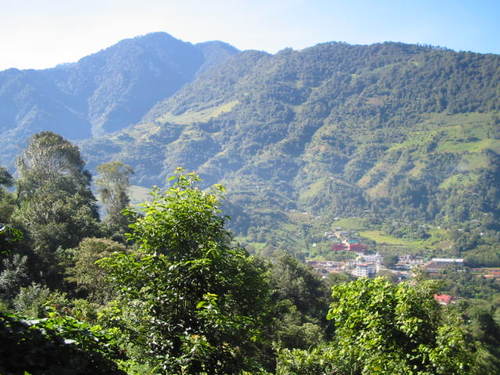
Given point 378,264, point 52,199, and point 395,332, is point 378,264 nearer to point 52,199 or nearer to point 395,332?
point 52,199

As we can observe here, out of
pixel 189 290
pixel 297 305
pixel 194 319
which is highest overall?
pixel 189 290

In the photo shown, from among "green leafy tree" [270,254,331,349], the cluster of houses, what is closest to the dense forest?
"green leafy tree" [270,254,331,349]

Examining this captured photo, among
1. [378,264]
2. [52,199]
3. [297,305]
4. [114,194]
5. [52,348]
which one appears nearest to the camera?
[52,348]

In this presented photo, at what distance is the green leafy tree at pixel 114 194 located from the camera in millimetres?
39812

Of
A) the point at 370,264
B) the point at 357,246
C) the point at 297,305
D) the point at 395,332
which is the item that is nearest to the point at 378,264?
the point at 370,264

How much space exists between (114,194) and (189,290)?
44.8 metres

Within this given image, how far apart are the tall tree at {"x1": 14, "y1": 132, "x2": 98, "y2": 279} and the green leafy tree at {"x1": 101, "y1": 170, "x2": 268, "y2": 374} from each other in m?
19.1

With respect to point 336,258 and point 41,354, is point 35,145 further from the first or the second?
point 336,258

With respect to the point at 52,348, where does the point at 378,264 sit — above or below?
below

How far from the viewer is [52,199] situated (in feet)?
110

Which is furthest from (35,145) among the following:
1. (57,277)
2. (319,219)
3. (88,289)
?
(319,219)

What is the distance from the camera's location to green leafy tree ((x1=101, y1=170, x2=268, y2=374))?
6.39 meters

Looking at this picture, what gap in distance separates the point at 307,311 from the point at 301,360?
24092mm

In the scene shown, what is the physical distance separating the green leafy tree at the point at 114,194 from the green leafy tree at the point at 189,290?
3119 cm
